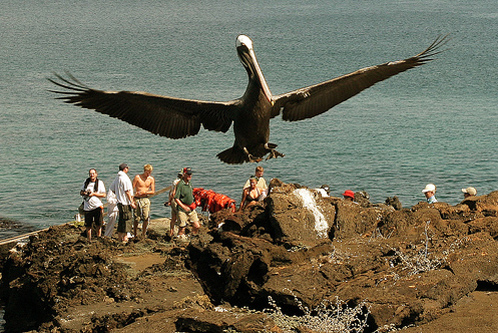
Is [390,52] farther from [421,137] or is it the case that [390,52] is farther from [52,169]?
[52,169]

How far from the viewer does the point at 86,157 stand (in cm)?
3000

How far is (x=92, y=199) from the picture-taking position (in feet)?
46.2

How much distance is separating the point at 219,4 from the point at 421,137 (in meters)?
53.3

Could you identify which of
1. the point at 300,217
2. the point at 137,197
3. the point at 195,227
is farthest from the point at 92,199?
the point at 300,217

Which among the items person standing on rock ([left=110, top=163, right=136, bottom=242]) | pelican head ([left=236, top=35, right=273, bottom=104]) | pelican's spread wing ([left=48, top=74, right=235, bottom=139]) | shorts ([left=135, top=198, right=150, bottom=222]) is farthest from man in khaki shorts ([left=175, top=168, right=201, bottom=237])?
pelican head ([left=236, top=35, right=273, bottom=104])

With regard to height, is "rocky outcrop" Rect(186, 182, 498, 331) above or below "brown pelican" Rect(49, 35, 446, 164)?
below

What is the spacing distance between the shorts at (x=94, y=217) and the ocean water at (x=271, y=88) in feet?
23.8

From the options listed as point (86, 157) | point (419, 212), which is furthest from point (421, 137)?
point (419, 212)

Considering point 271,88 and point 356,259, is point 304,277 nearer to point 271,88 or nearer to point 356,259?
point 356,259

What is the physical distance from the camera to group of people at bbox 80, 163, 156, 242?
45.7 ft

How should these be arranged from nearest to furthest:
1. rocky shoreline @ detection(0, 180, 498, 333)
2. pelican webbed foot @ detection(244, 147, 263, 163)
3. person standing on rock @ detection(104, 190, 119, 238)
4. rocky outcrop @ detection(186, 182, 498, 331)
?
rocky shoreline @ detection(0, 180, 498, 333)
rocky outcrop @ detection(186, 182, 498, 331)
pelican webbed foot @ detection(244, 147, 263, 163)
person standing on rock @ detection(104, 190, 119, 238)

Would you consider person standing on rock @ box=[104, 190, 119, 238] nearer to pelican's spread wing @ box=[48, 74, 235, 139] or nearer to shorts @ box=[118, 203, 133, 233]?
shorts @ box=[118, 203, 133, 233]

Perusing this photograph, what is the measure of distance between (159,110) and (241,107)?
1.36 meters

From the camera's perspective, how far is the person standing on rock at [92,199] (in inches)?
550
